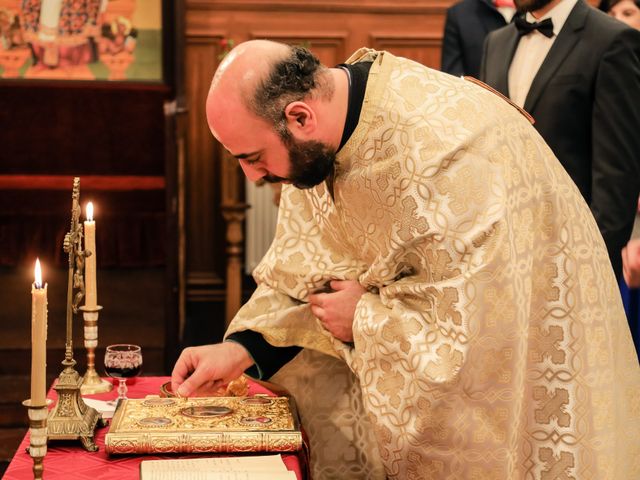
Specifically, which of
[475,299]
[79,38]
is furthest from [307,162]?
[79,38]

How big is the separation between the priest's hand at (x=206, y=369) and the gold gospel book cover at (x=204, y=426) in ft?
0.16

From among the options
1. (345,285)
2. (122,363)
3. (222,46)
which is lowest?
(122,363)

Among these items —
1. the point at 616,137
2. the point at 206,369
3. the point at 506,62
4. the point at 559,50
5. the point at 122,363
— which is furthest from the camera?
the point at 506,62

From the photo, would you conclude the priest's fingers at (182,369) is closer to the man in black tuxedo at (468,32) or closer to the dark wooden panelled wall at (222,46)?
the man in black tuxedo at (468,32)

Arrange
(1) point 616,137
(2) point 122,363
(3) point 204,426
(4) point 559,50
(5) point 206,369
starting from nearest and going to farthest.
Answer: (3) point 204,426 → (5) point 206,369 → (2) point 122,363 → (1) point 616,137 → (4) point 559,50

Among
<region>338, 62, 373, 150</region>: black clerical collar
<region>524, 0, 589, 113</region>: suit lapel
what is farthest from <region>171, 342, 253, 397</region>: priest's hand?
<region>524, 0, 589, 113</region>: suit lapel

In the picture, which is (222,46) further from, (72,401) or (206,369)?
(72,401)

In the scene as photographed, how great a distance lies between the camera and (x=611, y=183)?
305cm

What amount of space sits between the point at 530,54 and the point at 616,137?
533mm

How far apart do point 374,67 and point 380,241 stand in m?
0.35

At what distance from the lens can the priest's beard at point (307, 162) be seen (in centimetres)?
189

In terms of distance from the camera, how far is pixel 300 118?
6.18 feet

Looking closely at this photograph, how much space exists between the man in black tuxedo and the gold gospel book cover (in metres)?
3.11

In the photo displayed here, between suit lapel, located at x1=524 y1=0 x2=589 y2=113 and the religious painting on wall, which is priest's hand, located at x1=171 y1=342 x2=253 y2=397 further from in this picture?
the religious painting on wall
